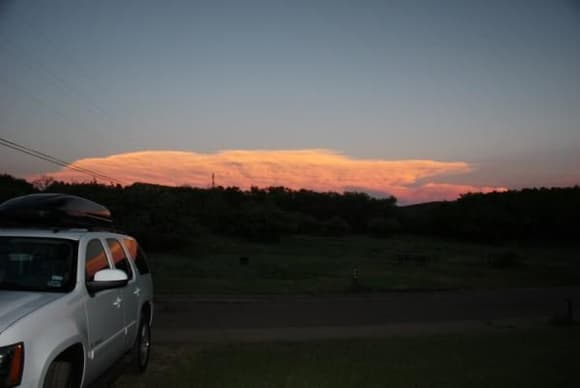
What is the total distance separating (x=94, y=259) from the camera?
575 centimetres

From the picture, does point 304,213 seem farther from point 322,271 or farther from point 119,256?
point 119,256

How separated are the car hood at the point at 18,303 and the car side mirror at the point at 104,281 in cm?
43

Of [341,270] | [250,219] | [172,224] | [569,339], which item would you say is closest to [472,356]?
[569,339]

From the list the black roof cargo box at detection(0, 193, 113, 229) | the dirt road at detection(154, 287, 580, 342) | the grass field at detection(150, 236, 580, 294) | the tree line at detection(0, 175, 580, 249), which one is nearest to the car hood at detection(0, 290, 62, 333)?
the black roof cargo box at detection(0, 193, 113, 229)

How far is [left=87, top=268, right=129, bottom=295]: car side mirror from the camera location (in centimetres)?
512

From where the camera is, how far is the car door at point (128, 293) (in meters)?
6.50

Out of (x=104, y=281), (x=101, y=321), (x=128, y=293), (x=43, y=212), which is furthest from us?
(x=128, y=293)

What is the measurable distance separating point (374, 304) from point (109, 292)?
15156 millimetres

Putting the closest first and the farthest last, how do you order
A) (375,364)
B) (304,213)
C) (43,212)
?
(43,212)
(375,364)
(304,213)

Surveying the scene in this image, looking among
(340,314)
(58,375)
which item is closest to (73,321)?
(58,375)

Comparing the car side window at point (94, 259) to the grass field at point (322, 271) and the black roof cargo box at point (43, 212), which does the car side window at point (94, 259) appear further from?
the grass field at point (322, 271)

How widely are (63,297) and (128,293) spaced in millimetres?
1967

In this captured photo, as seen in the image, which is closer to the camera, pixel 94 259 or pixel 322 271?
pixel 94 259

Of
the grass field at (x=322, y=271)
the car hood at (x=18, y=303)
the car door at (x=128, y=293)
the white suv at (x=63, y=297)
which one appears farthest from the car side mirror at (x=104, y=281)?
the grass field at (x=322, y=271)
